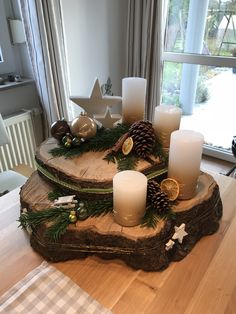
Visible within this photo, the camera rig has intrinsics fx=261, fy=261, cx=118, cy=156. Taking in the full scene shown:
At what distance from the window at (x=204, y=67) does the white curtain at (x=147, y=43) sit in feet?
0.65

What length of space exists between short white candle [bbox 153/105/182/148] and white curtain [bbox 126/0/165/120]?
1489 millimetres

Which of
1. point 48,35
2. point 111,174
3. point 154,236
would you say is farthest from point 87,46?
point 154,236

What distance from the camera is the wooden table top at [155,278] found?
603mm

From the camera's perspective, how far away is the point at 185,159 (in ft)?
2.30

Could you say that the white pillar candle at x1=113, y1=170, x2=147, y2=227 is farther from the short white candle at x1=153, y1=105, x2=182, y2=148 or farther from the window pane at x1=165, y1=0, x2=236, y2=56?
the window pane at x1=165, y1=0, x2=236, y2=56

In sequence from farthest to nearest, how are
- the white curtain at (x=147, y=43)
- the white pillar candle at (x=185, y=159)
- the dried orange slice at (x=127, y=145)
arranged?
the white curtain at (x=147, y=43), the dried orange slice at (x=127, y=145), the white pillar candle at (x=185, y=159)

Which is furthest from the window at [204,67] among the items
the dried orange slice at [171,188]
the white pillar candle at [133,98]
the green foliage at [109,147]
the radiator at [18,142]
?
the dried orange slice at [171,188]

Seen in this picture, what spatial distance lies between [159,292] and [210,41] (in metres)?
2.09

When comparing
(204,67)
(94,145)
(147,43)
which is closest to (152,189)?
(94,145)

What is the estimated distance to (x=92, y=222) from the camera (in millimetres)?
685

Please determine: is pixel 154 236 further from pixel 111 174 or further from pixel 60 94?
pixel 60 94

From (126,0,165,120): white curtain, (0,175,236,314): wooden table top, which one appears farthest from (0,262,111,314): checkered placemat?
(126,0,165,120): white curtain

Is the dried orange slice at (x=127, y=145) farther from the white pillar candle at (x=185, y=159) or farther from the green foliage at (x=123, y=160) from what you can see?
the white pillar candle at (x=185, y=159)

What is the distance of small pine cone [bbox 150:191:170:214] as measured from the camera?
69cm
